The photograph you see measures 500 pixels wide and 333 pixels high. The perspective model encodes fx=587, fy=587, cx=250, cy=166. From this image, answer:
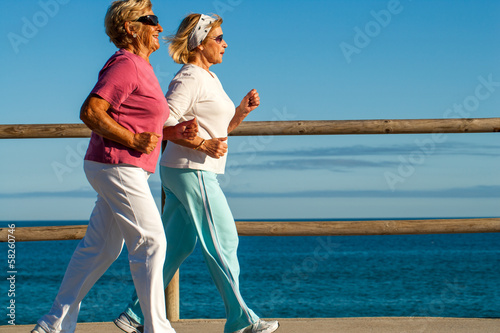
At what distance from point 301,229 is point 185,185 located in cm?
94

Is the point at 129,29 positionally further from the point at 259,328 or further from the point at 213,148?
the point at 259,328

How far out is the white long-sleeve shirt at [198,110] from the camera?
9.07ft

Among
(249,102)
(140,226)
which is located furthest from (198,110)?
(140,226)

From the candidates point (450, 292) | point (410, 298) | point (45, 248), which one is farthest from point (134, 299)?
point (45, 248)

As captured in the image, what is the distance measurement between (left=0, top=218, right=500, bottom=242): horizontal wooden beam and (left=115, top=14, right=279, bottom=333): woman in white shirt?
0.62m

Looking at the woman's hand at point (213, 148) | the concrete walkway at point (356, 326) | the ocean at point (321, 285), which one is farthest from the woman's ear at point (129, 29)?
the ocean at point (321, 285)

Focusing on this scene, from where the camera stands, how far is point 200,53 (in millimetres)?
2949

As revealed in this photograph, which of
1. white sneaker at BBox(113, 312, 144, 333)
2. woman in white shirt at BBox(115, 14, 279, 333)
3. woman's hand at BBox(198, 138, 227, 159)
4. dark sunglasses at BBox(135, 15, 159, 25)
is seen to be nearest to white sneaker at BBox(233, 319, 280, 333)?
woman in white shirt at BBox(115, 14, 279, 333)

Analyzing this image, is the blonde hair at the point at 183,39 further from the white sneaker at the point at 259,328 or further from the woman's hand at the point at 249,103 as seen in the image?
the white sneaker at the point at 259,328

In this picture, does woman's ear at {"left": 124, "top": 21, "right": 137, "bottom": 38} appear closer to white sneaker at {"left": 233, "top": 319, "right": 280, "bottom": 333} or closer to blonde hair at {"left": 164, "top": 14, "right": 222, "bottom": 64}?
blonde hair at {"left": 164, "top": 14, "right": 222, "bottom": 64}

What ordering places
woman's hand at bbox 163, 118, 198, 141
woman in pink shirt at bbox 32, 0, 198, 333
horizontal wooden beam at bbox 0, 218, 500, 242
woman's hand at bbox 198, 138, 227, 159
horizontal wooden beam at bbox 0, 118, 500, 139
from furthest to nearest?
horizontal wooden beam at bbox 0, 118, 500, 139, horizontal wooden beam at bbox 0, 218, 500, 242, woman's hand at bbox 198, 138, 227, 159, woman's hand at bbox 163, 118, 198, 141, woman in pink shirt at bbox 32, 0, 198, 333

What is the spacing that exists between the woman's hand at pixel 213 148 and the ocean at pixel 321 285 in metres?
29.1

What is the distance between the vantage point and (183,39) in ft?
9.62

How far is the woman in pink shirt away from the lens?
2.33 metres
